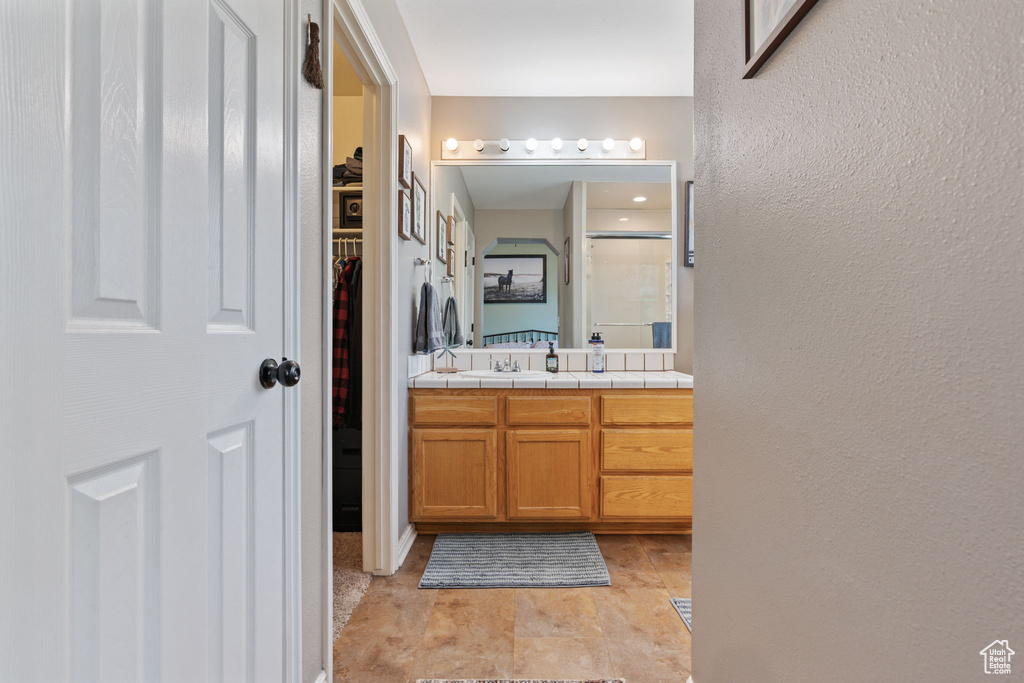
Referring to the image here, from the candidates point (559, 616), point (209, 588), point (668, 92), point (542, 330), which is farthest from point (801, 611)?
point (668, 92)

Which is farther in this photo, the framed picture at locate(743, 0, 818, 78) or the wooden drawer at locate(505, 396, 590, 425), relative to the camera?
the wooden drawer at locate(505, 396, 590, 425)

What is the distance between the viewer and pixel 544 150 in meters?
3.16

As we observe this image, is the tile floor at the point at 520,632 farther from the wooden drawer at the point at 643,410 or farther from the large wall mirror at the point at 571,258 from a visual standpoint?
the large wall mirror at the point at 571,258

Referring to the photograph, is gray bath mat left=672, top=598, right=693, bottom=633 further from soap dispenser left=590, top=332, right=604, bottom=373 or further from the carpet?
soap dispenser left=590, top=332, right=604, bottom=373

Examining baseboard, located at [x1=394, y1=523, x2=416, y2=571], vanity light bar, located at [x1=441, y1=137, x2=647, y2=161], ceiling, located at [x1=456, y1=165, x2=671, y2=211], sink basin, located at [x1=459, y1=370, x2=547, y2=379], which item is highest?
vanity light bar, located at [x1=441, y1=137, x2=647, y2=161]

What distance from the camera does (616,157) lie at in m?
3.16

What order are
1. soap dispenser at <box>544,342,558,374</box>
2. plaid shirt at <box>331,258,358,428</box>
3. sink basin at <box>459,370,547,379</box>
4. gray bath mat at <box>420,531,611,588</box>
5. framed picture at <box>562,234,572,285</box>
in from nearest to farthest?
gray bath mat at <box>420,531,611,588</box>
plaid shirt at <box>331,258,358,428</box>
sink basin at <box>459,370,547,379</box>
soap dispenser at <box>544,342,558,374</box>
framed picture at <box>562,234,572,285</box>

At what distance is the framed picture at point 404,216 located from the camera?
89.2 inches

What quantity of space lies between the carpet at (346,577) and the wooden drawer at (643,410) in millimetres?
1308

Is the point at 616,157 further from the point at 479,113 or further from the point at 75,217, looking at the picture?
the point at 75,217

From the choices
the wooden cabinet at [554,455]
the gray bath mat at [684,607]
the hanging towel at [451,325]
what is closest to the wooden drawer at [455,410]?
the wooden cabinet at [554,455]

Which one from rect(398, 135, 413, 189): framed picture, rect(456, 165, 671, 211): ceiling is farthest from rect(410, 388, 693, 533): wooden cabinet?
rect(456, 165, 671, 211): ceiling

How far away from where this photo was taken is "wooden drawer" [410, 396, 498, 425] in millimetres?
2570

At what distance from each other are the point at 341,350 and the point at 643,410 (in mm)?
1477
